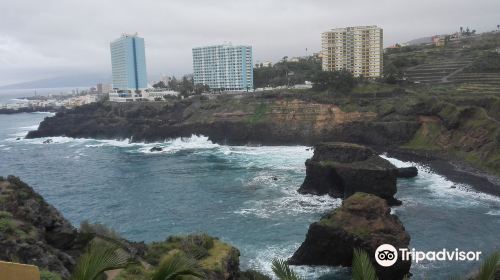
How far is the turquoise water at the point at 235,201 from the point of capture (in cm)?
3106

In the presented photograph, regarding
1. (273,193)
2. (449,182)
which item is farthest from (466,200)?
(273,193)

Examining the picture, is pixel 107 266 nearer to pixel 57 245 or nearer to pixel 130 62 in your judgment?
pixel 57 245

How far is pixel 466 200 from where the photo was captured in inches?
1575

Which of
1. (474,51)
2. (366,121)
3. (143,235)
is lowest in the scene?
(143,235)

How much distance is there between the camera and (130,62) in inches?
5325

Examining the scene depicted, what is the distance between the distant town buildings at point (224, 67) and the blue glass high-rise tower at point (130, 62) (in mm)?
16793

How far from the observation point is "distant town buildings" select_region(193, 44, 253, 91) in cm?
→ 13075

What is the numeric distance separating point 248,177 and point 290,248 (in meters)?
22.6

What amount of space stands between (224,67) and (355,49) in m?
41.1

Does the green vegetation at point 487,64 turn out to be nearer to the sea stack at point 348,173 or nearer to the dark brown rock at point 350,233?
the sea stack at point 348,173

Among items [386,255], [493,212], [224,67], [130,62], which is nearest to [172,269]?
[386,255]

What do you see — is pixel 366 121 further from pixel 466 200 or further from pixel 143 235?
pixel 143 235

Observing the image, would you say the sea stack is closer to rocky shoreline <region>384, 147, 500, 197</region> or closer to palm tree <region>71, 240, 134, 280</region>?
rocky shoreline <region>384, 147, 500, 197</region>

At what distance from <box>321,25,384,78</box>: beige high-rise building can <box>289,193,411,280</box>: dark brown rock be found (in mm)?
83755
